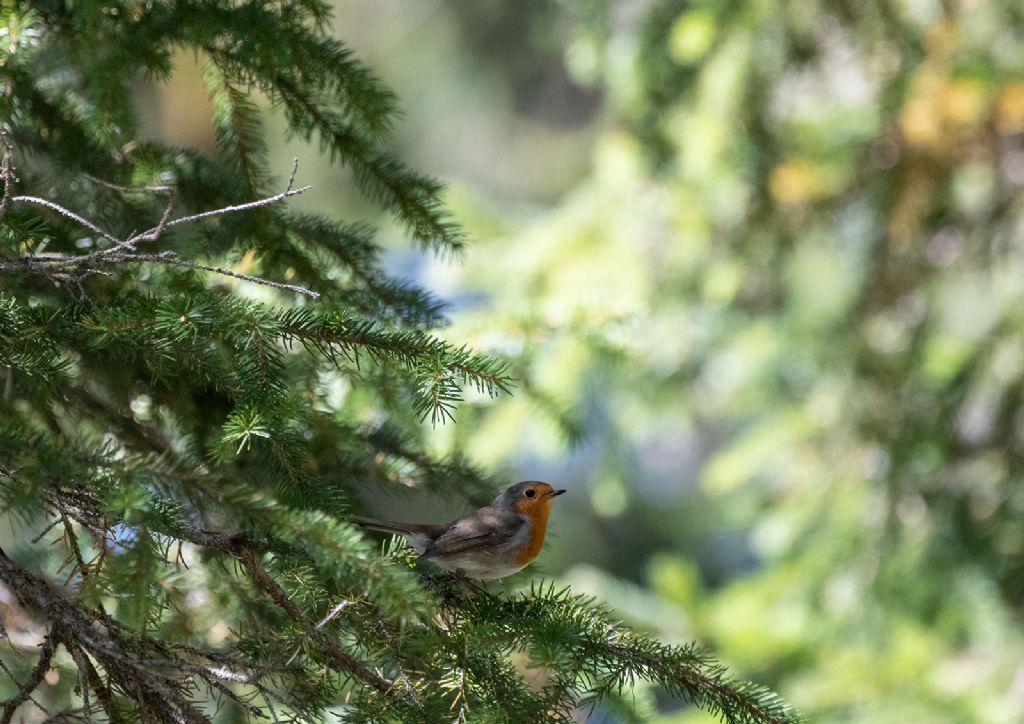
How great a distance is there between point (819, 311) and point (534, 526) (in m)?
2.82

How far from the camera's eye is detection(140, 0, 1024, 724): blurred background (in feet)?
16.1

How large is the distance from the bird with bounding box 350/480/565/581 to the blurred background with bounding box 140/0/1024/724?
3.68ft

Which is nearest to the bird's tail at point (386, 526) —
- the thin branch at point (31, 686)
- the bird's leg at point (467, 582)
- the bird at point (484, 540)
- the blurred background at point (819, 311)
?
the bird at point (484, 540)

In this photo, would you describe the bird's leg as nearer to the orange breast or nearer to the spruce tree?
the spruce tree

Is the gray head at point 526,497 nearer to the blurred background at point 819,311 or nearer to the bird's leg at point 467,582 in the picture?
the bird's leg at point 467,582

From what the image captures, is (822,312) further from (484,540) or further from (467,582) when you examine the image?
(467,582)

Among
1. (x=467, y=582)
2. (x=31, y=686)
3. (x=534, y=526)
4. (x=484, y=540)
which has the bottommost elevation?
(x=31, y=686)

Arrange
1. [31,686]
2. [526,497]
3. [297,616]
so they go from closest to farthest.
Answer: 1. [31,686]
2. [297,616]
3. [526,497]

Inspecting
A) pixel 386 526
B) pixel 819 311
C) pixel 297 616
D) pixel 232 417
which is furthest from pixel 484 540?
pixel 819 311

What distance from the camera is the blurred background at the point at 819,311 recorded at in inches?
193

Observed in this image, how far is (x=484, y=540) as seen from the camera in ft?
10.8

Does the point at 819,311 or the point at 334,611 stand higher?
the point at 819,311

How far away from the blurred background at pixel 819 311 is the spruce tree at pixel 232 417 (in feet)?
5.80

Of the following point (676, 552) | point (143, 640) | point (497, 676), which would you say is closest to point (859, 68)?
point (497, 676)
